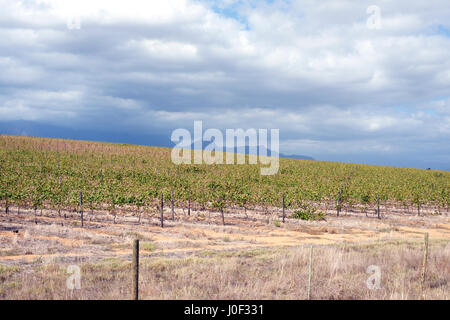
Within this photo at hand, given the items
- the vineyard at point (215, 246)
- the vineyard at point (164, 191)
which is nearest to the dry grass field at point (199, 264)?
the vineyard at point (215, 246)

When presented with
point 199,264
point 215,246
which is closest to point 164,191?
point 215,246

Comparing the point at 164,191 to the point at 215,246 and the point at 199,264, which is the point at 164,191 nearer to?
the point at 215,246

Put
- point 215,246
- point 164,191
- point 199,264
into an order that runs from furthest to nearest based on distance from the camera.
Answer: point 164,191 → point 215,246 → point 199,264

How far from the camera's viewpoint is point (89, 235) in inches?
688

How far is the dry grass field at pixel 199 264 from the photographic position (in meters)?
8.76

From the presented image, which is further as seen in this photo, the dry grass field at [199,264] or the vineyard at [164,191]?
the vineyard at [164,191]

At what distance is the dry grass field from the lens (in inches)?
345

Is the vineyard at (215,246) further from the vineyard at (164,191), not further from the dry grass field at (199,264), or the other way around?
the vineyard at (164,191)

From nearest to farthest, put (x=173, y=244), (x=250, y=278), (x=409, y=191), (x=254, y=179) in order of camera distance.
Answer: (x=250, y=278)
(x=173, y=244)
(x=409, y=191)
(x=254, y=179)

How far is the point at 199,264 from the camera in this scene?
1120 cm

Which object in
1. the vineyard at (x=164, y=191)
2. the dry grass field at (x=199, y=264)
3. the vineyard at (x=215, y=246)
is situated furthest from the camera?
the vineyard at (x=164, y=191)

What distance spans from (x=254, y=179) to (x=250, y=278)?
30887 millimetres
